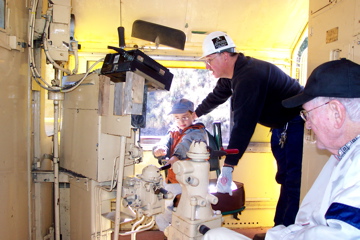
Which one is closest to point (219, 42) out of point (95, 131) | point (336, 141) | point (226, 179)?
point (226, 179)

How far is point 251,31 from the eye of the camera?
3.04 m

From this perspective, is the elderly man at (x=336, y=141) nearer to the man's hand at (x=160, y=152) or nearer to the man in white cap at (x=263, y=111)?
the man in white cap at (x=263, y=111)

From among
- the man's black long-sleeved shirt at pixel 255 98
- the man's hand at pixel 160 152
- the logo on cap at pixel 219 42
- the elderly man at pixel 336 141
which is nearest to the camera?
A: the elderly man at pixel 336 141

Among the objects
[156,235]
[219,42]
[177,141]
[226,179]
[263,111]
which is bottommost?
[156,235]

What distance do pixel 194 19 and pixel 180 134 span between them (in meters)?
1.17

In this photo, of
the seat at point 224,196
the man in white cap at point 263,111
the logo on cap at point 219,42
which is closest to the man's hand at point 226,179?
the man in white cap at point 263,111

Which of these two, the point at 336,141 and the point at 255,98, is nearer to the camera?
the point at 336,141

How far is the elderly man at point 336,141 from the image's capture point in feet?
2.72

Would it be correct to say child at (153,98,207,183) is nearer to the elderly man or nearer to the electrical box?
the electrical box

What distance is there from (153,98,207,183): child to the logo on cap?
0.72 meters

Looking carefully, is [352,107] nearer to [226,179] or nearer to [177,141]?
[226,179]

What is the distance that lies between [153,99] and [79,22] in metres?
1.11

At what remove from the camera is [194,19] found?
2895mm

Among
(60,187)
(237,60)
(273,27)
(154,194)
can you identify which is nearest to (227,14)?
(273,27)
